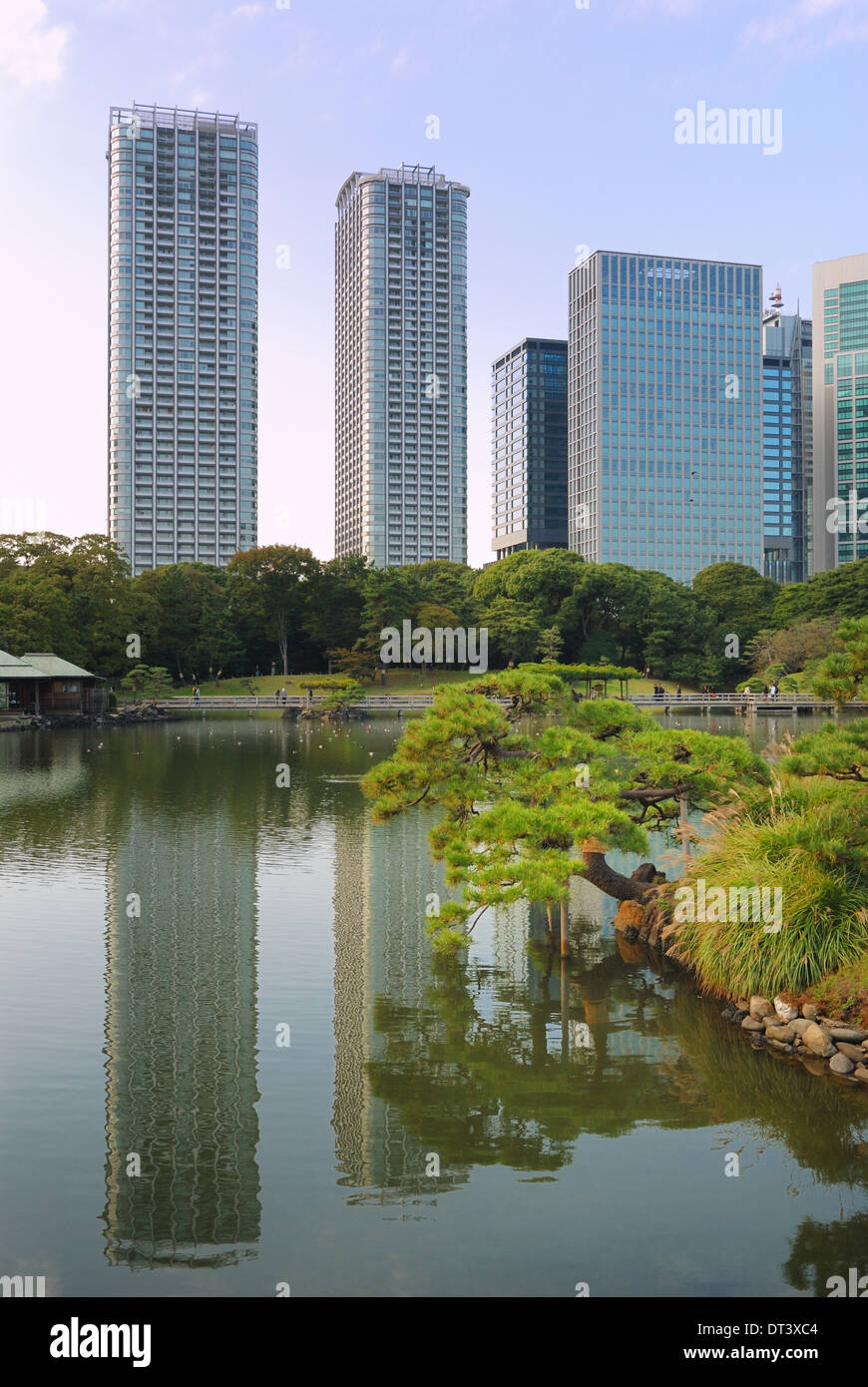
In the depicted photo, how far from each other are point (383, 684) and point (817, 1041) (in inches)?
3115

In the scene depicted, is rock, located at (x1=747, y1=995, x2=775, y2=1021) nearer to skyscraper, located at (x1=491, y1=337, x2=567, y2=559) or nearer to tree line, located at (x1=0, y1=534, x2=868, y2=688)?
tree line, located at (x1=0, y1=534, x2=868, y2=688)

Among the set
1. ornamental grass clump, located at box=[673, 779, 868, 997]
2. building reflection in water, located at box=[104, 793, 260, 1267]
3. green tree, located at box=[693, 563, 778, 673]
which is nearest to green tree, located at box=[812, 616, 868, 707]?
ornamental grass clump, located at box=[673, 779, 868, 997]

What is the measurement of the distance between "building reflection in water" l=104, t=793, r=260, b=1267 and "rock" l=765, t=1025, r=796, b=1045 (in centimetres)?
557

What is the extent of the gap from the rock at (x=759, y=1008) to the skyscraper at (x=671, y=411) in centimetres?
15573

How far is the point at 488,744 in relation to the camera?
602 inches

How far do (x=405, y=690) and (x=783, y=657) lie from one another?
104ft

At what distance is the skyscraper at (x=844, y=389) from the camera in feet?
544

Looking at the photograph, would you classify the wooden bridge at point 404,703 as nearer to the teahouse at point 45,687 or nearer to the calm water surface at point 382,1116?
the teahouse at point 45,687

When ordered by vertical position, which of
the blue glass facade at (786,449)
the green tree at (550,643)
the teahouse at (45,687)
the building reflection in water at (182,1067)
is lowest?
the building reflection in water at (182,1067)

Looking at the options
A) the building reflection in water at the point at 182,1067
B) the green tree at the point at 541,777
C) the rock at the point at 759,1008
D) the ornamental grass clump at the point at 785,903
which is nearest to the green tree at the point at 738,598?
the green tree at the point at 541,777

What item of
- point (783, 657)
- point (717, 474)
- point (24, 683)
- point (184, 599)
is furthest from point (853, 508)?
point (24, 683)

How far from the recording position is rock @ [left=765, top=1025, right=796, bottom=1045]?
431 inches

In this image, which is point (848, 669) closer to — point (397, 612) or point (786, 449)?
point (397, 612)

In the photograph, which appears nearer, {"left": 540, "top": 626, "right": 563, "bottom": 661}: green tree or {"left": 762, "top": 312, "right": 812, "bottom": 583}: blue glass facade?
{"left": 540, "top": 626, "right": 563, "bottom": 661}: green tree
